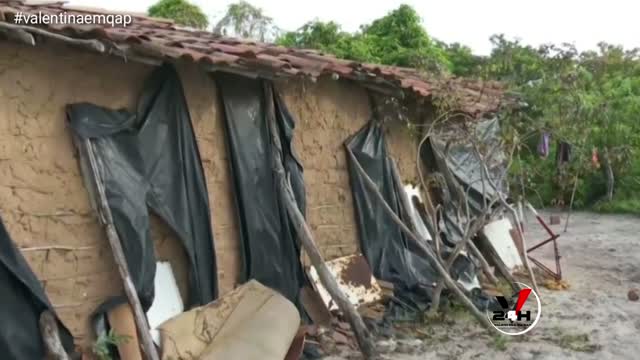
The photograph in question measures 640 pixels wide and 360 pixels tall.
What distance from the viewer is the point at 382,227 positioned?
23.0 ft

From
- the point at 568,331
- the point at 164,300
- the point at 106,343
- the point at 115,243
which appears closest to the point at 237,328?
the point at 164,300

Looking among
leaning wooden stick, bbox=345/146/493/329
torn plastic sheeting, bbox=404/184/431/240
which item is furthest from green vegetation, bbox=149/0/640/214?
leaning wooden stick, bbox=345/146/493/329

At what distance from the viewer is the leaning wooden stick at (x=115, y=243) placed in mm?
4418

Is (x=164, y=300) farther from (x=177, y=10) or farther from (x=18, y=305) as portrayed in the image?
(x=177, y=10)

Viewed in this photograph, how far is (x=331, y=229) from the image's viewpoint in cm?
665

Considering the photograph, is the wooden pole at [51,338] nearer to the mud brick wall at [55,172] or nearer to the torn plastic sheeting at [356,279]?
the mud brick wall at [55,172]

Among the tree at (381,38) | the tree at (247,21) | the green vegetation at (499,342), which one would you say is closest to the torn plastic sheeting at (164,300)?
the green vegetation at (499,342)

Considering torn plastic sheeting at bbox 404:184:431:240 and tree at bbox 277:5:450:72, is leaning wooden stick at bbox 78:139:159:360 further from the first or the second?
tree at bbox 277:5:450:72

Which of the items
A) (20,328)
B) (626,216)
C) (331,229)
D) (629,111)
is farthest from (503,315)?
(629,111)

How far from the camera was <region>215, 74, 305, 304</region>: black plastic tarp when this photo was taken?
5.56 meters

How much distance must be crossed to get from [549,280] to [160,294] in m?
5.32

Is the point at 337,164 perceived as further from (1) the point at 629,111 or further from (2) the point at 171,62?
(1) the point at 629,111

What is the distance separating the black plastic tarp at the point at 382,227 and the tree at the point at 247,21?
12338 millimetres

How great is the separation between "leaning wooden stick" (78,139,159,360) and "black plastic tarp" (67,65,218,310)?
2.5 inches
